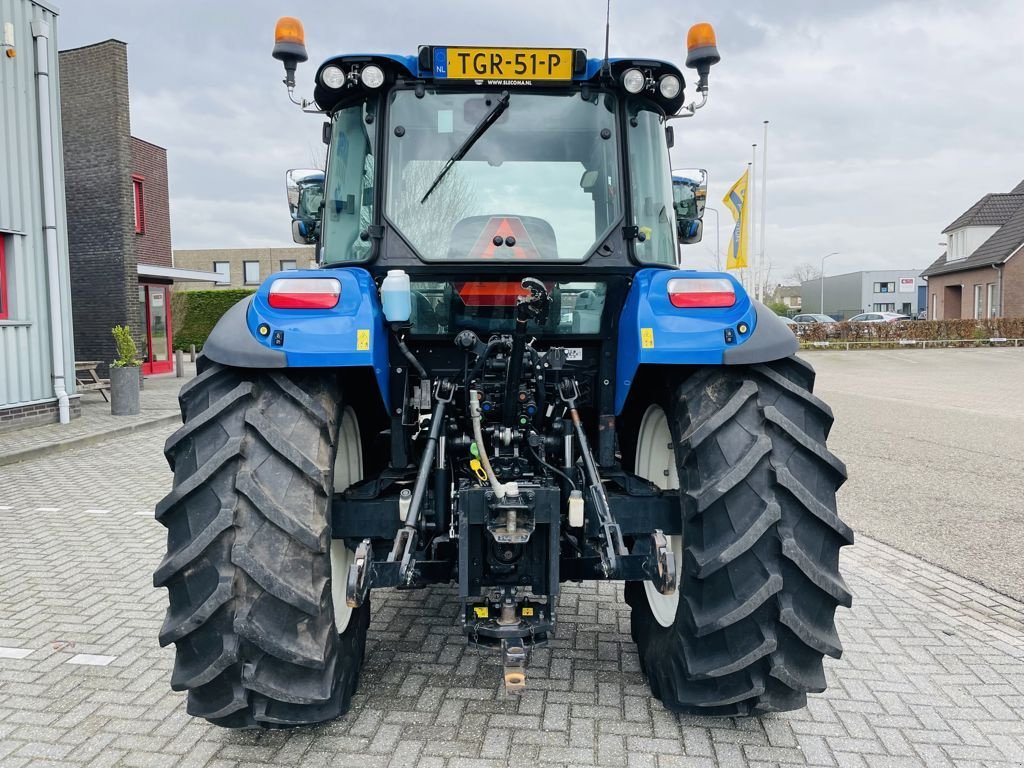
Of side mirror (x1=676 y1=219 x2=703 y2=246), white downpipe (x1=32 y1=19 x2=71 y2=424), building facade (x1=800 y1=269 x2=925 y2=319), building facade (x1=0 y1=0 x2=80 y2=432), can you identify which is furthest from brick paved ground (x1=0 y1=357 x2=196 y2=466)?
building facade (x1=800 y1=269 x2=925 y2=319)

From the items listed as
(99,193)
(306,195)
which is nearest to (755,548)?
(306,195)

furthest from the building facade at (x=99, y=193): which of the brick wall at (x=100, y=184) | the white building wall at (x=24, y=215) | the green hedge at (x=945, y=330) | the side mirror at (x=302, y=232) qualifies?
the green hedge at (x=945, y=330)

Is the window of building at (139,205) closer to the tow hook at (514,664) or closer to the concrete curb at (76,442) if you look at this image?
the concrete curb at (76,442)

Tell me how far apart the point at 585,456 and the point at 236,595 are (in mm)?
1324

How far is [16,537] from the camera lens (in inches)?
234

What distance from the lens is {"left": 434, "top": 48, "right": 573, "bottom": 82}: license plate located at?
3203 mm

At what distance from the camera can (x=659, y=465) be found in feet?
11.6

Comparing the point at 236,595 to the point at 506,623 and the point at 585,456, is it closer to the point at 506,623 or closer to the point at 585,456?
the point at 506,623

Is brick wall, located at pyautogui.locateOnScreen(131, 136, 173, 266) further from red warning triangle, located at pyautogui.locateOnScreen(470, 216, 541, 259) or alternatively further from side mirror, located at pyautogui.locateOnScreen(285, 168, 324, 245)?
red warning triangle, located at pyautogui.locateOnScreen(470, 216, 541, 259)

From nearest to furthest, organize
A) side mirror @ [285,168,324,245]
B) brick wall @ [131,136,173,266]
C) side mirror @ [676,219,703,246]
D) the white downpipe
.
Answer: side mirror @ [285,168,324,245], side mirror @ [676,219,703,246], the white downpipe, brick wall @ [131,136,173,266]

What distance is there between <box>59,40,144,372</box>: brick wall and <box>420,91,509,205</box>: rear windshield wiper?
17697 mm

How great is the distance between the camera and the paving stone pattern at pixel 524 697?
2.83 meters

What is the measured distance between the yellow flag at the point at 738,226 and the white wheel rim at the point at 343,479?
647 inches

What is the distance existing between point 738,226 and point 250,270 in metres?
43.6
